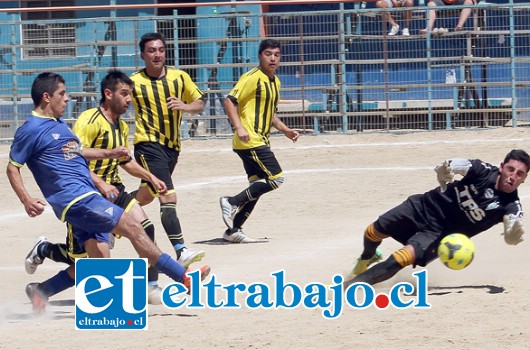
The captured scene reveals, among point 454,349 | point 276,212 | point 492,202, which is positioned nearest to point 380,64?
point 276,212

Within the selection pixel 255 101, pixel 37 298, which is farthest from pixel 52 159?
pixel 255 101

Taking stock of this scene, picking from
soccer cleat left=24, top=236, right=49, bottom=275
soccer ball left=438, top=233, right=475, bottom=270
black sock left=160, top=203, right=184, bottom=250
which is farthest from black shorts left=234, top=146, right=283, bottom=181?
soccer ball left=438, top=233, right=475, bottom=270

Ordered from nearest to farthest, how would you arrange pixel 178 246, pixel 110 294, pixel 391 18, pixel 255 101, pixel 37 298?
pixel 110 294
pixel 37 298
pixel 178 246
pixel 255 101
pixel 391 18

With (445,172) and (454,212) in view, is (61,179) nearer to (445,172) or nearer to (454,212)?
(445,172)

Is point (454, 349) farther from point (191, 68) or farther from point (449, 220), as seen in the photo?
point (191, 68)

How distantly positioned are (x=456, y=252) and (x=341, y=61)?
12.6 metres

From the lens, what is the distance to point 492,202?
8812mm

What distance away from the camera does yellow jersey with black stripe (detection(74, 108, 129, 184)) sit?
916 cm

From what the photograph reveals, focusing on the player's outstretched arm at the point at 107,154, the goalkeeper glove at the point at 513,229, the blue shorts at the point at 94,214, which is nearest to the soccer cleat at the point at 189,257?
the player's outstretched arm at the point at 107,154

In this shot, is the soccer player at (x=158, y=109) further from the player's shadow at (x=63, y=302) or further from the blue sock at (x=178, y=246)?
the player's shadow at (x=63, y=302)

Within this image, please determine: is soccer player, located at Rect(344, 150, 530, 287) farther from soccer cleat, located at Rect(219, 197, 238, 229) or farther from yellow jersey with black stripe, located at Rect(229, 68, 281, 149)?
yellow jersey with black stripe, located at Rect(229, 68, 281, 149)

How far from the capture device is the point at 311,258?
10.7 meters

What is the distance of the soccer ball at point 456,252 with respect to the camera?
8.66 metres

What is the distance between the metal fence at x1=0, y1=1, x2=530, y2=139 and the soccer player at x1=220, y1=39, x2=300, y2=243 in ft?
28.7
